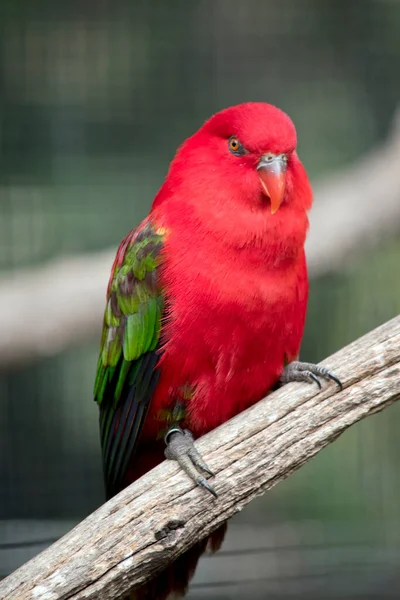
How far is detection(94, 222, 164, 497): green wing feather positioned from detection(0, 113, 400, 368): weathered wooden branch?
27.0 inches

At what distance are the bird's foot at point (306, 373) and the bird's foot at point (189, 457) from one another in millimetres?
229

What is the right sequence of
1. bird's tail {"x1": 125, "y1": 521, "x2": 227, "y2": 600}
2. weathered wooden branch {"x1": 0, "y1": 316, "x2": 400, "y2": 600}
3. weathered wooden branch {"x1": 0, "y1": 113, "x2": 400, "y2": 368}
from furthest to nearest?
1. weathered wooden branch {"x1": 0, "y1": 113, "x2": 400, "y2": 368}
2. bird's tail {"x1": 125, "y1": 521, "x2": 227, "y2": 600}
3. weathered wooden branch {"x1": 0, "y1": 316, "x2": 400, "y2": 600}

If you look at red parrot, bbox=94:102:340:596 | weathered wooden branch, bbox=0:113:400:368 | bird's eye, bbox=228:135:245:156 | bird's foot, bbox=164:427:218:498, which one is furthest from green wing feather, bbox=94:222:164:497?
weathered wooden branch, bbox=0:113:400:368

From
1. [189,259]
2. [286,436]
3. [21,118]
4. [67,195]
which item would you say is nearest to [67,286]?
[67,195]

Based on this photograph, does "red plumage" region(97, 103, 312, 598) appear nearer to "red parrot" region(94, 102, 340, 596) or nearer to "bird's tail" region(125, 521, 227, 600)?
"red parrot" region(94, 102, 340, 596)

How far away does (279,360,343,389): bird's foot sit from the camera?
1.38 metres

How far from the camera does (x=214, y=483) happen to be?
1321mm

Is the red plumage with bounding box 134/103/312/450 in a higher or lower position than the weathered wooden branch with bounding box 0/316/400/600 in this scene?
higher

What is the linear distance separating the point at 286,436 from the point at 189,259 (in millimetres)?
371

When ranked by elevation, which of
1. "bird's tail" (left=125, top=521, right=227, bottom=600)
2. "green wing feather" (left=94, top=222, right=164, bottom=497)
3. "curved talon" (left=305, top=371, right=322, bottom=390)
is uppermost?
"green wing feather" (left=94, top=222, right=164, bottom=497)

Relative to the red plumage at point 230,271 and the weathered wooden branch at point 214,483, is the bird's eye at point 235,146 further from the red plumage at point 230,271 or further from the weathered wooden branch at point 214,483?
the weathered wooden branch at point 214,483

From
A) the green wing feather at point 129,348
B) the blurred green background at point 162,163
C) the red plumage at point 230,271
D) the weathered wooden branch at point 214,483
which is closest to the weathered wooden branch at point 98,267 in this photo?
A: the blurred green background at point 162,163

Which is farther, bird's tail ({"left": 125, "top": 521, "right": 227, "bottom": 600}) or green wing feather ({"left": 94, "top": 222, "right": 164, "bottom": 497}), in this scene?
bird's tail ({"left": 125, "top": 521, "right": 227, "bottom": 600})

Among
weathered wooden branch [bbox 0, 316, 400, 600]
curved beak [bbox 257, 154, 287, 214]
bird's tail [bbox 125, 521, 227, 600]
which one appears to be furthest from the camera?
bird's tail [bbox 125, 521, 227, 600]
